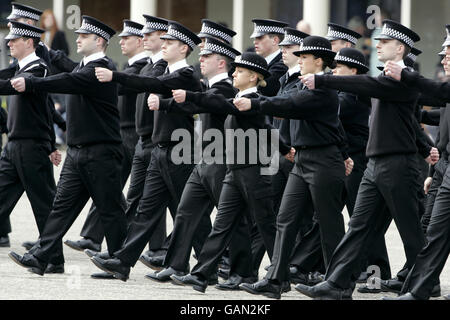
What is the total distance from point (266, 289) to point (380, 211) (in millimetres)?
997

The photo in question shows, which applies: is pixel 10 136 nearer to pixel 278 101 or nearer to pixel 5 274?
pixel 5 274

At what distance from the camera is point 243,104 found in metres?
9.60

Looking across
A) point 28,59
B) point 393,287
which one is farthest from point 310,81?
point 28,59

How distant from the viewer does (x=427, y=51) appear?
88.5 feet

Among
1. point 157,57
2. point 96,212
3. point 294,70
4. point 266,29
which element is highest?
point 266,29

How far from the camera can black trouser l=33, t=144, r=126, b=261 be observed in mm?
10805

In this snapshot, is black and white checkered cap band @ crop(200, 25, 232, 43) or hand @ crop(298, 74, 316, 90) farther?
black and white checkered cap band @ crop(200, 25, 232, 43)

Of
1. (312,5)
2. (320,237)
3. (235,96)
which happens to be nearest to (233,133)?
(235,96)

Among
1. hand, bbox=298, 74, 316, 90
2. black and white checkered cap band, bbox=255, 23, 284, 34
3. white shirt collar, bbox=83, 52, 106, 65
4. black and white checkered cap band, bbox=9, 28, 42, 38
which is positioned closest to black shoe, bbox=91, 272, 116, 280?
white shirt collar, bbox=83, 52, 106, 65

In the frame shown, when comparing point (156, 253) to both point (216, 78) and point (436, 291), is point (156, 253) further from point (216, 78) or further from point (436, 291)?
point (436, 291)

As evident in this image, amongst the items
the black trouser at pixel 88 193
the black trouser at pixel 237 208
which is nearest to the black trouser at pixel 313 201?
the black trouser at pixel 237 208

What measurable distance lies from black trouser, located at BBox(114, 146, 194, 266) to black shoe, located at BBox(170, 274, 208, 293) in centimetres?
54

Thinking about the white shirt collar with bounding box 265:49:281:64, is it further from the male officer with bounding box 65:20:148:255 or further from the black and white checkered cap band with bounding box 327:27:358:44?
the male officer with bounding box 65:20:148:255

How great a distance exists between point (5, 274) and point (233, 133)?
227 cm
